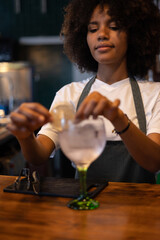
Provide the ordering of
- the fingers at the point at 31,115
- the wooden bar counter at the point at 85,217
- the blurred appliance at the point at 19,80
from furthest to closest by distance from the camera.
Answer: the blurred appliance at the point at 19,80, the fingers at the point at 31,115, the wooden bar counter at the point at 85,217

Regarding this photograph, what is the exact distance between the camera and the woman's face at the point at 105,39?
4.64ft

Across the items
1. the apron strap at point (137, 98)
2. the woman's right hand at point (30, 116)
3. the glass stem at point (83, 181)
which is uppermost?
the woman's right hand at point (30, 116)

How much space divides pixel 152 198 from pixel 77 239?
31cm

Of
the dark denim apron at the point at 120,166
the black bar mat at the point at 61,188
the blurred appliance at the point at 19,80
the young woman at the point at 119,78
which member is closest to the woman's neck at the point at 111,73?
the young woman at the point at 119,78

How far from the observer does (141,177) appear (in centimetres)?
148

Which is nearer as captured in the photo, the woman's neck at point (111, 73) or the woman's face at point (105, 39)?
the woman's face at point (105, 39)

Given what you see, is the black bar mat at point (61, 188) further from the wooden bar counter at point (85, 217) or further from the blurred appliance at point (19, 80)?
the blurred appliance at point (19, 80)

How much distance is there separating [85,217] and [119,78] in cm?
85

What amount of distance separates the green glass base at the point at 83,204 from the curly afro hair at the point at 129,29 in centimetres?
80

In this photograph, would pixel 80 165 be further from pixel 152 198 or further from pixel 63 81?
pixel 63 81

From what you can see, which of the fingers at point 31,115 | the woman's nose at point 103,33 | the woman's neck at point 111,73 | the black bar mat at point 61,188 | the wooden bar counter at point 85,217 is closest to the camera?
the wooden bar counter at point 85,217

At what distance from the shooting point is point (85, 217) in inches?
33.8

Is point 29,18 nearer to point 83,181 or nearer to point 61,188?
point 61,188

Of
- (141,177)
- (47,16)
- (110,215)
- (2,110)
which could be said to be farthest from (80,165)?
(47,16)
